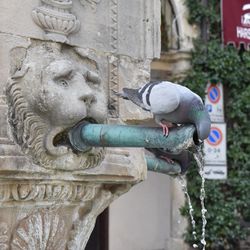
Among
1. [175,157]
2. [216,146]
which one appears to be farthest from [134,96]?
[216,146]

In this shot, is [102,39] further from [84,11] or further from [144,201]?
[144,201]

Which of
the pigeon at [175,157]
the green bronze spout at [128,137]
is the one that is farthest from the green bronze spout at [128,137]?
the pigeon at [175,157]

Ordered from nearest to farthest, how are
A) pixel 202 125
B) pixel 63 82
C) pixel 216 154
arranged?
pixel 202 125, pixel 63 82, pixel 216 154

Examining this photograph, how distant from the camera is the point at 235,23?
8789 mm

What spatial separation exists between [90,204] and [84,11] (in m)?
0.69

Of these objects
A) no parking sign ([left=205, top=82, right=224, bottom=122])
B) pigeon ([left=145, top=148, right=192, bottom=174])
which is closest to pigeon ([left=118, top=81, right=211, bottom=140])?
pigeon ([left=145, top=148, right=192, bottom=174])

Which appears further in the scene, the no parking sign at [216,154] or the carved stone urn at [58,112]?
the no parking sign at [216,154]

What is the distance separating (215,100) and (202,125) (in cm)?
701

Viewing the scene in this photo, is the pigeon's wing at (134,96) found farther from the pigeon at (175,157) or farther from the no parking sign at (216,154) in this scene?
the no parking sign at (216,154)

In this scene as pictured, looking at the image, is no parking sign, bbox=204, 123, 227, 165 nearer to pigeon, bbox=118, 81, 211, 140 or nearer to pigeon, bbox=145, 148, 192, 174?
pigeon, bbox=145, 148, 192, 174

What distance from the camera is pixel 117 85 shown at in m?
2.52

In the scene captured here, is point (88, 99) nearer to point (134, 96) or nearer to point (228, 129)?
point (134, 96)

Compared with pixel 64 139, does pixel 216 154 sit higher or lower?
lower

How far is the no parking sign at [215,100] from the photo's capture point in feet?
29.0
